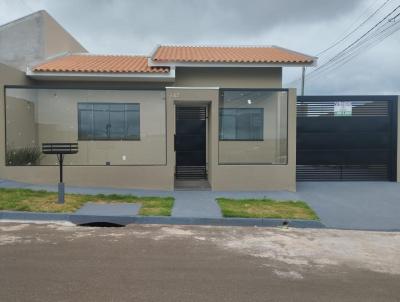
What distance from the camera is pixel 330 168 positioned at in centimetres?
1355

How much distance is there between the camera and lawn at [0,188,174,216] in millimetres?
8312

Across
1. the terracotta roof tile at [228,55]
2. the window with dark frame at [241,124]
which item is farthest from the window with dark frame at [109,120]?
the window with dark frame at [241,124]

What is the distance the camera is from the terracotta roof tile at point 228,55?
529 inches

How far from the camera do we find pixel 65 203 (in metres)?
8.87

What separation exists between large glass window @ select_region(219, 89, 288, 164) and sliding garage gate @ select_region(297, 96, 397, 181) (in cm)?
188

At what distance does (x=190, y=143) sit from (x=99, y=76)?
3.84 metres

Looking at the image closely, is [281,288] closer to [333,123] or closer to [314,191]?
[314,191]

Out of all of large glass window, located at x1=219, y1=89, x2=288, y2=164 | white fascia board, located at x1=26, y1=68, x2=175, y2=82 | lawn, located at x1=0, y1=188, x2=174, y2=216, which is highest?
white fascia board, located at x1=26, y1=68, x2=175, y2=82

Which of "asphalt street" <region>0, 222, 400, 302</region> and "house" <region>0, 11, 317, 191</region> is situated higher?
"house" <region>0, 11, 317, 191</region>

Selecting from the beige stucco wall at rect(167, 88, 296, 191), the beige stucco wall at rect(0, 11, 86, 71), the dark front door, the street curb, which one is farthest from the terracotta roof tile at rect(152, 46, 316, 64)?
the street curb

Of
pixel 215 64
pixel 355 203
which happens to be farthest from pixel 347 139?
pixel 215 64

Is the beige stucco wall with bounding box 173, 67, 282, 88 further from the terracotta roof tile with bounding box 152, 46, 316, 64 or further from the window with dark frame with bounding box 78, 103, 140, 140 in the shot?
the window with dark frame with bounding box 78, 103, 140, 140

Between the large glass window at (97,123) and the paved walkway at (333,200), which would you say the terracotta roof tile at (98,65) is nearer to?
the large glass window at (97,123)

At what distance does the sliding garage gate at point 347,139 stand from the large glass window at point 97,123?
5.22 meters
